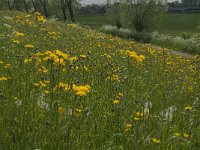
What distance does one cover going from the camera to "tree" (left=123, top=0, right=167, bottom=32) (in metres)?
42.2

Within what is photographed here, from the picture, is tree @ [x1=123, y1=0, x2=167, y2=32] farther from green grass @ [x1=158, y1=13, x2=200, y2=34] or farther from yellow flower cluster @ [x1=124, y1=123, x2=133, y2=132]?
yellow flower cluster @ [x1=124, y1=123, x2=133, y2=132]

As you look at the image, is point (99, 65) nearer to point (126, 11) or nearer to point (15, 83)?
point (15, 83)

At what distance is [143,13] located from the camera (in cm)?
4228

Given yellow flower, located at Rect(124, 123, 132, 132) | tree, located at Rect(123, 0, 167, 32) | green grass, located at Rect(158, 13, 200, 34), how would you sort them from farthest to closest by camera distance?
1. green grass, located at Rect(158, 13, 200, 34)
2. tree, located at Rect(123, 0, 167, 32)
3. yellow flower, located at Rect(124, 123, 132, 132)

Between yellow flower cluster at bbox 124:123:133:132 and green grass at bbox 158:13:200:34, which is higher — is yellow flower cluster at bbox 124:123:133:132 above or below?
above

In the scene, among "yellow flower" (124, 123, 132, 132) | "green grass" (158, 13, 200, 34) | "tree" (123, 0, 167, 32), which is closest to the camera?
"yellow flower" (124, 123, 132, 132)

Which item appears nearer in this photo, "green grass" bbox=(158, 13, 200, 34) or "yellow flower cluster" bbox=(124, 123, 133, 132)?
"yellow flower cluster" bbox=(124, 123, 133, 132)

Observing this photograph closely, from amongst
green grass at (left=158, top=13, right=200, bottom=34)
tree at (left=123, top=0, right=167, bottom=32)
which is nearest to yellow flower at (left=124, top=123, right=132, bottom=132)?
tree at (left=123, top=0, right=167, bottom=32)

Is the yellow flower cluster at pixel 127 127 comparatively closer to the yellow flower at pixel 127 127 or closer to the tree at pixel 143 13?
the yellow flower at pixel 127 127

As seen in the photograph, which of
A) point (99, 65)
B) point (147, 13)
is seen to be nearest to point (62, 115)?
point (99, 65)

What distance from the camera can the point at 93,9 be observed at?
118500mm

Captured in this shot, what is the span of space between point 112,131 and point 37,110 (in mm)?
880

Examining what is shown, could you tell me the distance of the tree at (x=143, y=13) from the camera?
4216cm

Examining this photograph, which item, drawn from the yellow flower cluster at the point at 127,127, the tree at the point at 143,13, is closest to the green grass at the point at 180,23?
the tree at the point at 143,13
